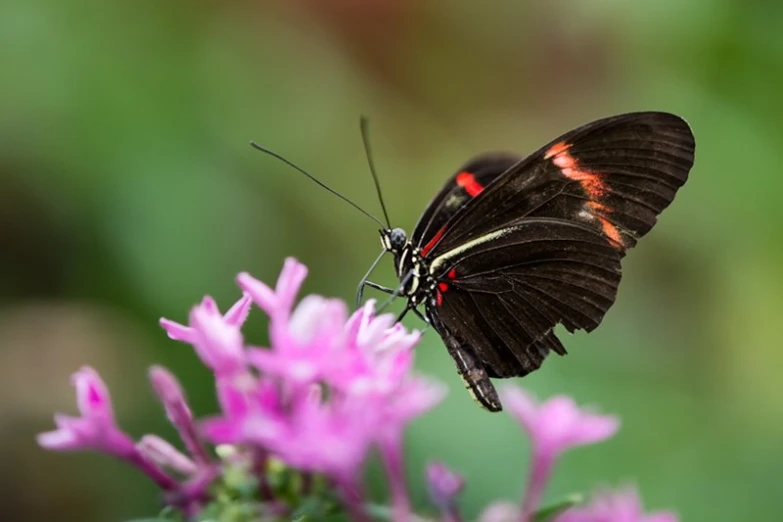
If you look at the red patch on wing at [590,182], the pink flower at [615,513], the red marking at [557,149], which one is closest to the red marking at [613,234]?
the red patch on wing at [590,182]

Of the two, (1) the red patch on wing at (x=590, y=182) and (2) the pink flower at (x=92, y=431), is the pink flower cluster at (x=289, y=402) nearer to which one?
(2) the pink flower at (x=92, y=431)

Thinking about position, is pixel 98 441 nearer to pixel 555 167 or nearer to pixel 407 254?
pixel 407 254

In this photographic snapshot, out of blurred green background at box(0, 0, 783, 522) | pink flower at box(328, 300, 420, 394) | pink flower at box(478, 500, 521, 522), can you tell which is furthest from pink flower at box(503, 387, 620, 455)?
blurred green background at box(0, 0, 783, 522)

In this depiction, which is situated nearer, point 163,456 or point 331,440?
point 331,440

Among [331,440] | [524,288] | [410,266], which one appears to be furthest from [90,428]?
[524,288]

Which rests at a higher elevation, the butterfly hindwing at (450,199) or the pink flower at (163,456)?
the butterfly hindwing at (450,199)

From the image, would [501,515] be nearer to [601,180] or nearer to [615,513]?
[615,513]
